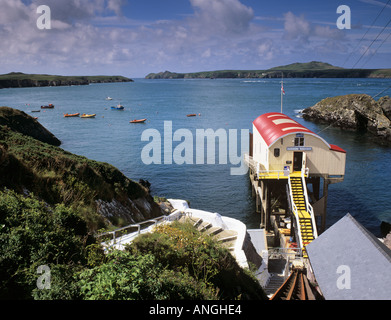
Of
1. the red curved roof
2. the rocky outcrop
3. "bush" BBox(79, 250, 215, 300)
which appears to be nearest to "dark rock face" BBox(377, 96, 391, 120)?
the rocky outcrop

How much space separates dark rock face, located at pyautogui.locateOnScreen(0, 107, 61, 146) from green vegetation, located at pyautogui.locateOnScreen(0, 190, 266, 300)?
4352cm

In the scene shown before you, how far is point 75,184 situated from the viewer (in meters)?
17.0

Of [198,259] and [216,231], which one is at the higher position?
[198,259]

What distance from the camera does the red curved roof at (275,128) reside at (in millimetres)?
27969

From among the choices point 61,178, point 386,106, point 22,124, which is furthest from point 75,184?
point 386,106

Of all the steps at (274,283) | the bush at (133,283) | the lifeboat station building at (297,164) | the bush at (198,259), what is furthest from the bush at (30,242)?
the lifeboat station building at (297,164)

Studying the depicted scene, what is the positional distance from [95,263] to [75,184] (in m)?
7.75

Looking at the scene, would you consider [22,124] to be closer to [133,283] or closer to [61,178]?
[61,178]

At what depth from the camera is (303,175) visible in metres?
27.6

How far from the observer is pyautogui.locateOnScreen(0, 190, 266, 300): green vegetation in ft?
26.5

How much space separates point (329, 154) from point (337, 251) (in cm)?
1399

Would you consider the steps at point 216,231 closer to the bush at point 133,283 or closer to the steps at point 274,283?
the steps at point 274,283

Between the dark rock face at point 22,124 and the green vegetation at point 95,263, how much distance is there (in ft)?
143
